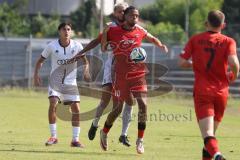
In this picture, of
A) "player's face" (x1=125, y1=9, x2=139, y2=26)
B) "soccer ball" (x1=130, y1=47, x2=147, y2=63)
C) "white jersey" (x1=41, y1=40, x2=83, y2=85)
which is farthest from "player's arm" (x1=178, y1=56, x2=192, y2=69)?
"white jersey" (x1=41, y1=40, x2=83, y2=85)

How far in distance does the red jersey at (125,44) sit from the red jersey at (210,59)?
113 inches

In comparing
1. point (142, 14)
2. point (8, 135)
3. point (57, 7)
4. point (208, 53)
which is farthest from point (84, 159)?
point (57, 7)

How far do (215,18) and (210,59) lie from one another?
1.75 ft

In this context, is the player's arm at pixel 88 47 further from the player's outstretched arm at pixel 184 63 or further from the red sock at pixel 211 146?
the red sock at pixel 211 146

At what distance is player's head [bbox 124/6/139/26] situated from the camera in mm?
13547

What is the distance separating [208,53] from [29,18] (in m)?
69.0

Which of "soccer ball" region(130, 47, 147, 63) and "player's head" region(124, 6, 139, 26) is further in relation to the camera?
"soccer ball" region(130, 47, 147, 63)

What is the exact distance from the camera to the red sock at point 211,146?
10625mm

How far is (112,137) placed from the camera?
1703cm

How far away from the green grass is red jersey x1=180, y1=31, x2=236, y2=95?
2.32 meters

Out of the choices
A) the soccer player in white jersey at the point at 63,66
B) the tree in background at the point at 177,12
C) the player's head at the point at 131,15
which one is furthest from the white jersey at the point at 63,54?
the tree in background at the point at 177,12

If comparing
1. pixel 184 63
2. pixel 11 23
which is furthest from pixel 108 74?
pixel 11 23

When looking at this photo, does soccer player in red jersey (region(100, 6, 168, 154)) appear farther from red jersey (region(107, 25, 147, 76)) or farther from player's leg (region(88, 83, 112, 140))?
player's leg (region(88, 83, 112, 140))

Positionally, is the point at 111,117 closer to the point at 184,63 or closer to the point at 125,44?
the point at 125,44
